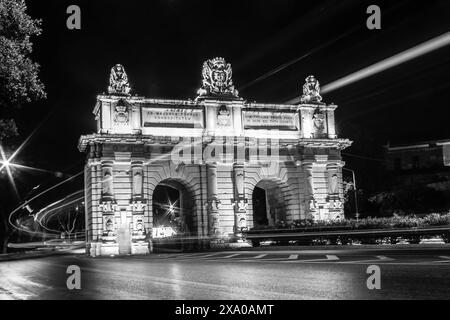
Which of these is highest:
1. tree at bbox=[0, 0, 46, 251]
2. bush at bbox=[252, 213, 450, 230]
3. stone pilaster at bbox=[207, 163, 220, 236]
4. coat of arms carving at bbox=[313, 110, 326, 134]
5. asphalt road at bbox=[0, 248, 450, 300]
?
coat of arms carving at bbox=[313, 110, 326, 134]

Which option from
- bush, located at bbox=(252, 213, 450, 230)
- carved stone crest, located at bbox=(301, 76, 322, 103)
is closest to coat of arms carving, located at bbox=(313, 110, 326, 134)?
carved stone crest, located at bbox=(301, 76, 322, 103)

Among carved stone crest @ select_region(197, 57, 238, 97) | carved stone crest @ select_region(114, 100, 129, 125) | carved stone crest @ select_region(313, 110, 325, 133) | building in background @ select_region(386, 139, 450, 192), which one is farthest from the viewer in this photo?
building in background @ select_region(386, 139, 450, 192)

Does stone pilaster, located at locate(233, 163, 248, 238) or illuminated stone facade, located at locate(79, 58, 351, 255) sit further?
stone pilaster, located at locate(233, 163, 248, 238)

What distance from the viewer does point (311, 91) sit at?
48.8m

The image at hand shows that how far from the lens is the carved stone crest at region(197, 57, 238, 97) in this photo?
149 feet

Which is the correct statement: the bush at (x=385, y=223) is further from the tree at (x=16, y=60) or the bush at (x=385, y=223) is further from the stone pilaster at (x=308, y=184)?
the tree at (x=16, y=60)

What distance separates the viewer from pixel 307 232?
3878cm

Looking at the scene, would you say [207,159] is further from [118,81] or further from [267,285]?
[267,285]

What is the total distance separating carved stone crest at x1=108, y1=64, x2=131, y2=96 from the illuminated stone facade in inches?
3.0

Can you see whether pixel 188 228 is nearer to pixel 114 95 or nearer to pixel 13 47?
pixel 114 95

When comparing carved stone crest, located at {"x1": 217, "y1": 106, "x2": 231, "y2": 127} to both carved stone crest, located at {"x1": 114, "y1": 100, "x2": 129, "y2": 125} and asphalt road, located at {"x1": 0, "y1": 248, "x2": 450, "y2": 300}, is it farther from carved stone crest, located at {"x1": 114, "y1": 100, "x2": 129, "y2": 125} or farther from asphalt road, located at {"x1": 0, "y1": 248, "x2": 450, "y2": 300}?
asphalt road, located at {"x1": 0, "y1": 248, "x2": 450, "y2": 300}

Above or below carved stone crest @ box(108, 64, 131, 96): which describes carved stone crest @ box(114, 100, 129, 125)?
below

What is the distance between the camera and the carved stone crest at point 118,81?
43.5 m

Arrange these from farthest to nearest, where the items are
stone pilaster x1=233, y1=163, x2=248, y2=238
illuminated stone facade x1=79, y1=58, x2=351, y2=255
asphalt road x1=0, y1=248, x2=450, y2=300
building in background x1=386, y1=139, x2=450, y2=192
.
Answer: building in background x1=386, y1=139, x2=450, y2=192
stone pilaster x1=233, y1=163, x2=248, y2=238
illuminated stone facade x1=79, y1=58, x2=351, y2=255
asphalt road x1=0, y1=248, x2=450, y2=300
